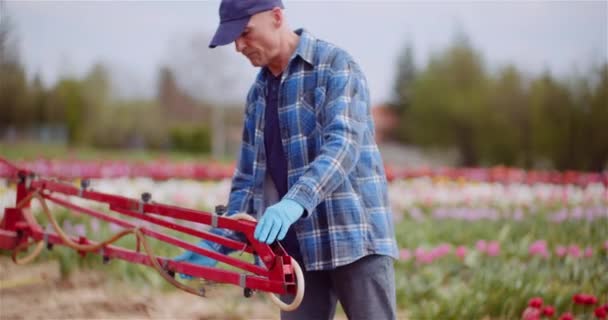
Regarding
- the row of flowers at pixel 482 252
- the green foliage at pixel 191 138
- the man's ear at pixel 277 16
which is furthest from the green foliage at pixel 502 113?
the man's ear at pixel 277 16

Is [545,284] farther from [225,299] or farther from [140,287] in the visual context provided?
[140,287]

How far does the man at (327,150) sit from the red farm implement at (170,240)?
0.15m

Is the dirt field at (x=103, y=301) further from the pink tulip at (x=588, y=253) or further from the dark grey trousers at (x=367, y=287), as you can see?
the pink tulip at (x=588, y=253)

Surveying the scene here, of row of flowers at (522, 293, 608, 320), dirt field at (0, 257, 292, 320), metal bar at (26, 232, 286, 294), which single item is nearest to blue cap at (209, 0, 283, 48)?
metal bar at (26, 232, 286, 294)

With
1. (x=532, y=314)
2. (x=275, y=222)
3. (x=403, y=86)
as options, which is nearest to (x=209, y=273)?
(x=275, y=222)

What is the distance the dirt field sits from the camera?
3.59 metres

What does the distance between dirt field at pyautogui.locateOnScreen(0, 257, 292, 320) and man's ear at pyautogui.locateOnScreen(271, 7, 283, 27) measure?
1.84 m

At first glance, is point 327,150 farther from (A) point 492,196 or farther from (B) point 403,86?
(B) point 403,86

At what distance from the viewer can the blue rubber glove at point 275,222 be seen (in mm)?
1754

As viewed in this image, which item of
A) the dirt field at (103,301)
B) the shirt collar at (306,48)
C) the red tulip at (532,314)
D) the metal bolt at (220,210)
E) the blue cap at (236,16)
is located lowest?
the dirt field at (103,301)

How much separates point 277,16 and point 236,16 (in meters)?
0.12

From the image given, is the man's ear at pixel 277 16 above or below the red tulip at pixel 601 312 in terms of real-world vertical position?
above

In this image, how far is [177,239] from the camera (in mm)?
2207

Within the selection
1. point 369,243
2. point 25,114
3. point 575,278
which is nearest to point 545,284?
point 575,278
